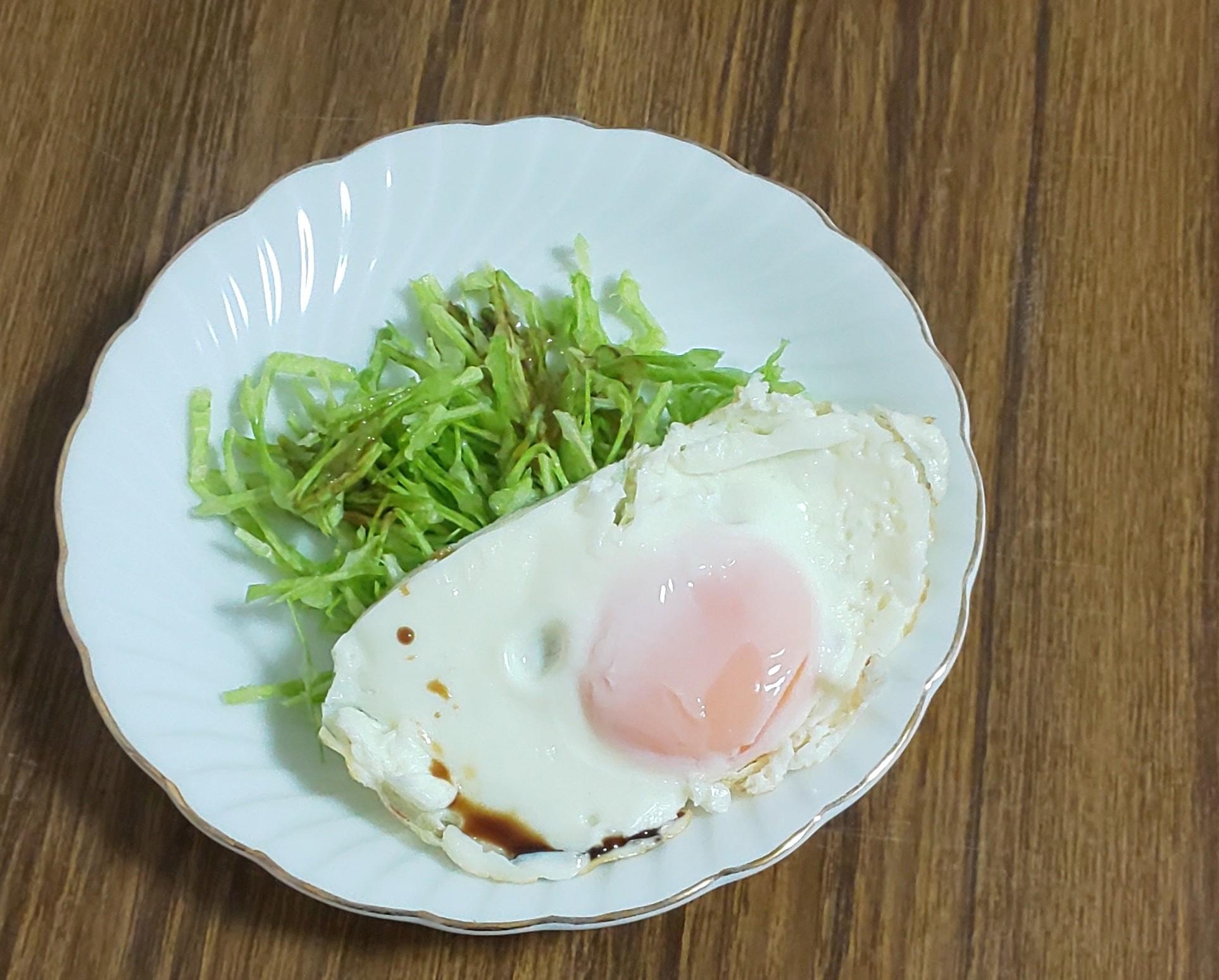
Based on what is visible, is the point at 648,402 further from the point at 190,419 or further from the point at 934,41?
the point at 934,41

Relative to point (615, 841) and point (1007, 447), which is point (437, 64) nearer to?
point (1007, 447)

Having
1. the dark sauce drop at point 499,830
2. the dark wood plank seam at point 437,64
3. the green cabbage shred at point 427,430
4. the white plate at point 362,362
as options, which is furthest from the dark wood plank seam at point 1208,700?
the dark wood plank seam at point 437,64

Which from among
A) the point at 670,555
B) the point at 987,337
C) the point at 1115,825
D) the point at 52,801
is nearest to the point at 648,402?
the point at 670,555

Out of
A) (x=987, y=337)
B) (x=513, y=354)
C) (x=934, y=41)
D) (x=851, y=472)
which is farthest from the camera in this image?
(x=934, y=41)

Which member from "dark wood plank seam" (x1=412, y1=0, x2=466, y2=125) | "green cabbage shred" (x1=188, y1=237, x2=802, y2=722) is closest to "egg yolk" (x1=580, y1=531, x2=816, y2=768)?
"green cabbage shred" (x1=188, y1=237, x2=802, y2=722)

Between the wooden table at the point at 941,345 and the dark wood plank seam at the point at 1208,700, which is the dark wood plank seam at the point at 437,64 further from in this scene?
the dark wood plank seam at the point at 1208,700

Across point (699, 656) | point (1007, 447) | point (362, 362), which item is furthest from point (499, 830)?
point (1007, 447)
